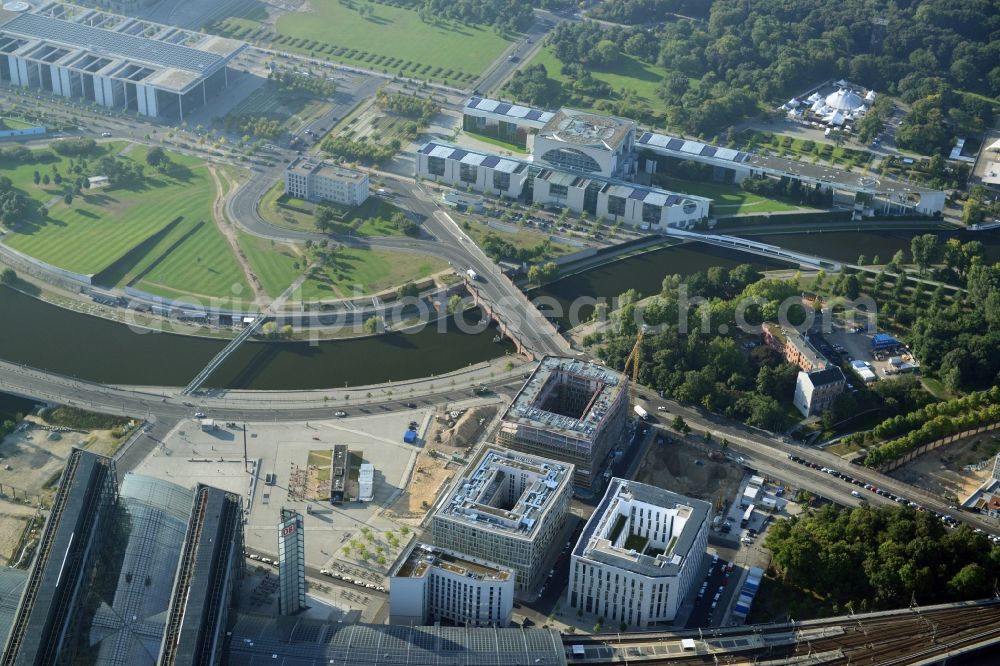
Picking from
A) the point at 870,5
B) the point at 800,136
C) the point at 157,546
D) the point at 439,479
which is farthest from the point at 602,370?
the point at 870,5

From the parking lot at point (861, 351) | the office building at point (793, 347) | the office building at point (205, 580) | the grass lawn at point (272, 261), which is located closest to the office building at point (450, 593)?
the office building at point (205, 580)

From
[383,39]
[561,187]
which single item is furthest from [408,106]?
[561,187]

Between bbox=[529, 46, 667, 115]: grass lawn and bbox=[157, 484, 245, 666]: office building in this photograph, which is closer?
bbox=[157, 484, 245, 666]: office building

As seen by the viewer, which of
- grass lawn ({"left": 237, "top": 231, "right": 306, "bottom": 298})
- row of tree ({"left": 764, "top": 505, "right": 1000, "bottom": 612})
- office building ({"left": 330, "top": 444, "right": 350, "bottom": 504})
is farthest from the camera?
grass lawn ({"left": 237, "top": 231, "right": 306, "bottom": 298})

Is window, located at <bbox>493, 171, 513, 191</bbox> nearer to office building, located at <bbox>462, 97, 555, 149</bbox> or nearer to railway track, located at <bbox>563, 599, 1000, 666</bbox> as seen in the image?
office building, located at <bbox>462, 97, 555, 149</bbox>

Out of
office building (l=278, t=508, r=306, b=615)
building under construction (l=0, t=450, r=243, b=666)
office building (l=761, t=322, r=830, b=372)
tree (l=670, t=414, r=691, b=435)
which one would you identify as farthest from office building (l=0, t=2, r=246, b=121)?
office building (l=278, t=508, r=306, b=615)

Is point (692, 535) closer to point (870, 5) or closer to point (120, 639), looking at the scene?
point (120, 639)

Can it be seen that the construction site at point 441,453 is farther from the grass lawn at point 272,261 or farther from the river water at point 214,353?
the grass lawn at point 272,261
